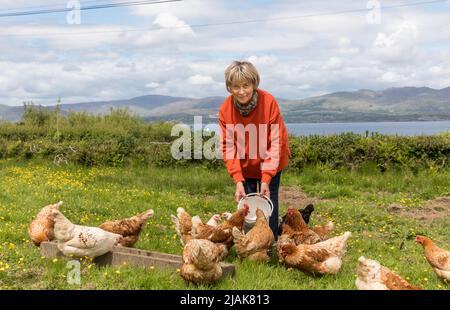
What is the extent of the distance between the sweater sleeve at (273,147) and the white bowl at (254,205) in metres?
0.32

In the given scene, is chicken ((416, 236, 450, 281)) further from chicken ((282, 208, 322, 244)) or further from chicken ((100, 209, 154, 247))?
chicken ((100, 209, 154, 247))

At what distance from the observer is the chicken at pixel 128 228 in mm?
6699

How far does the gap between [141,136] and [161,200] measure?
315 inches

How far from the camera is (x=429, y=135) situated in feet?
49.9

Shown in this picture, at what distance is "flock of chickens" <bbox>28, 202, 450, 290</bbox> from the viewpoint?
5230 millimetres

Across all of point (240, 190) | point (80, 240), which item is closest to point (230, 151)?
point (240, 190)

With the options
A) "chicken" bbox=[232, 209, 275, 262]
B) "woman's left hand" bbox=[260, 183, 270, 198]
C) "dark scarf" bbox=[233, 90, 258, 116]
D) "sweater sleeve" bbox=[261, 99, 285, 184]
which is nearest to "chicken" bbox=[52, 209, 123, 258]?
"chicken" bbox=[232, 209, 275, 262]

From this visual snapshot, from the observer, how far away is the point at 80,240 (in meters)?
→ 5.96

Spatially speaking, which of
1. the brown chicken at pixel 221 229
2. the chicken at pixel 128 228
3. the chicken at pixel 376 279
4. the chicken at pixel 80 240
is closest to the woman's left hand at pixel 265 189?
the brown chicken at pixel 221 229

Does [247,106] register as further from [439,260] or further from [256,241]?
[439,260]

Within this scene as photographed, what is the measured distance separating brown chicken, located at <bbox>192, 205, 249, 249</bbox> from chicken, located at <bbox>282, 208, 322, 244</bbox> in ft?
2.23

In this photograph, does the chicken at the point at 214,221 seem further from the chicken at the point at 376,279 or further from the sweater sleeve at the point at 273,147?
the chicken at the point at 376,279
